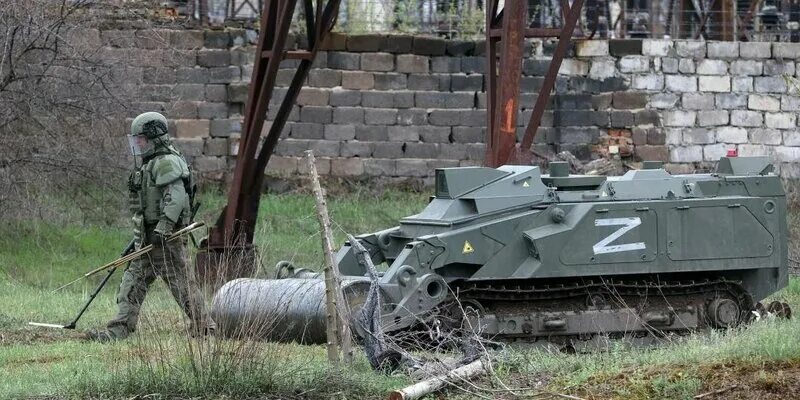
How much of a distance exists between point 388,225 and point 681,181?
9449mm

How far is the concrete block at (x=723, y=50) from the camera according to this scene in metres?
25.2

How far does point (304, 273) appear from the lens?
44.2 ft

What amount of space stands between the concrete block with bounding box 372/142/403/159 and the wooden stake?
15.3 meters

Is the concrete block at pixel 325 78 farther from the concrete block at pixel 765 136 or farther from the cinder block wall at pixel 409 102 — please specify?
the concrete block at pixel 765 136

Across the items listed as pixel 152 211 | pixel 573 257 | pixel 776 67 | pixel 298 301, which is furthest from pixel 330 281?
pixel 776 67

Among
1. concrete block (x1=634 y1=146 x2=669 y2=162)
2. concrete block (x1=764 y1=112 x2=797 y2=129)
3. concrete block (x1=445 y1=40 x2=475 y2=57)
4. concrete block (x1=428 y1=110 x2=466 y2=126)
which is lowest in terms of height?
concrete block (x1=634 y1=146 x2=669 y2=162)

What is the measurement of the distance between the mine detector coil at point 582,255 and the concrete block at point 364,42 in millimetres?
11610

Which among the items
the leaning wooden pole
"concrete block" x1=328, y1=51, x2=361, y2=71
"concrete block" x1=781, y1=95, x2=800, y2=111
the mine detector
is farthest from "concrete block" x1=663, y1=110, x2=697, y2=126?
the leaning wooden pole

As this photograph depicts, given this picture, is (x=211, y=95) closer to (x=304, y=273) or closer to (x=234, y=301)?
(x=304, y=273)

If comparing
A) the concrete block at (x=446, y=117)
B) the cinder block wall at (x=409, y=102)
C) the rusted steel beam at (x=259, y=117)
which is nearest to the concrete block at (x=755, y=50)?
the cinder block wall at (x=409, y=102)

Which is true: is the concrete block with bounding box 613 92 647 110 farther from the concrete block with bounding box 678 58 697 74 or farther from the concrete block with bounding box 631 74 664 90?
the concrete block with bounding box 678 58 697 74

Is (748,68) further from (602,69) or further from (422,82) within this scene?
(422,82)

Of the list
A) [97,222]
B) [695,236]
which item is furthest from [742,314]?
[97,222]

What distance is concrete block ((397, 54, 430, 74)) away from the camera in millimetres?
24500
